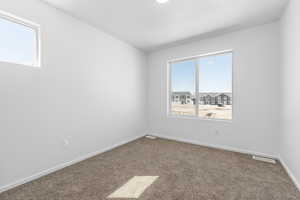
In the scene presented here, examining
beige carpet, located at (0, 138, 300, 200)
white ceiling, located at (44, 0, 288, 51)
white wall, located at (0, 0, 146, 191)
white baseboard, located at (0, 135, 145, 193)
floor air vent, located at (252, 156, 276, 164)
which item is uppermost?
white ceiling, located at (44, 0, 288, 51)

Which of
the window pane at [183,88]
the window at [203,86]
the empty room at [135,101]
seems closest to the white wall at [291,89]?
the empty room at [135,101]

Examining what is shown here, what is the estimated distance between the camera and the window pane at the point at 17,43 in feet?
5.41

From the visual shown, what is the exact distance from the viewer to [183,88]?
366cm

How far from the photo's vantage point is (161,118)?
3.87 metres

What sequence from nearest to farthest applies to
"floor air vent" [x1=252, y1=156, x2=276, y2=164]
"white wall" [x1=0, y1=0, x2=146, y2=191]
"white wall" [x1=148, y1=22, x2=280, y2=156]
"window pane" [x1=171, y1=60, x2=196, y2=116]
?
1. "white wall" [x1=0, y1=0, x2=146, y2=191]
2. "floor air vent" [x1=252, y1=156, x2=276, y2=164]
3. "white wall" [x1=148, y1=22, x2=280, y2=156]
4. "window pane" [x1=171, y1=60, x2=196, y2=116]

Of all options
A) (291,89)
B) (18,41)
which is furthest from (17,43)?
(291,89)

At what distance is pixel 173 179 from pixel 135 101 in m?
2.29

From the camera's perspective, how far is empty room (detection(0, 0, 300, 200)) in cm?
165

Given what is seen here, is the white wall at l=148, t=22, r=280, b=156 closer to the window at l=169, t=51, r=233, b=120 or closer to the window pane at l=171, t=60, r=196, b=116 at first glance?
the window at l=169, t=51, r=233, b=120

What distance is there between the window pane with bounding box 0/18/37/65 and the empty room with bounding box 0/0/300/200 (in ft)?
0.04

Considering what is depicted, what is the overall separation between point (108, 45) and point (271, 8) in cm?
305

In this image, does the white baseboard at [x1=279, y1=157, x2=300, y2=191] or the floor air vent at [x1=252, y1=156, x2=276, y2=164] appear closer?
the white baseboard at [x1=279, y1=157, x2=300, y2=191]

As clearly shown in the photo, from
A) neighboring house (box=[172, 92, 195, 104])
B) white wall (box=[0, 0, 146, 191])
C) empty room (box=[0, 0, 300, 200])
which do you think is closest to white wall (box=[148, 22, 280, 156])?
empty room (box=[0, 0, 300, 200])

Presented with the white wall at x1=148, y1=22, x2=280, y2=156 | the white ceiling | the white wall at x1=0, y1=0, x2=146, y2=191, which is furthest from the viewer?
the white wall at x1=148, y1=22, x2=280, y2=156
